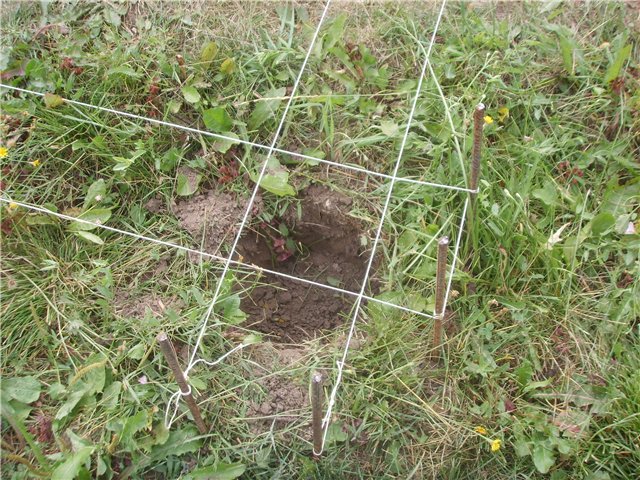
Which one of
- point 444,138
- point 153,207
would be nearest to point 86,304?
point 153,207

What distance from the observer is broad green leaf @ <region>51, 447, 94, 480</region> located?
1789mm

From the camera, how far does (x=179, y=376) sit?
64.6 inches

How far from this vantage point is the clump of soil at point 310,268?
7.22 feet

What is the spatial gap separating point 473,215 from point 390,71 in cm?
70

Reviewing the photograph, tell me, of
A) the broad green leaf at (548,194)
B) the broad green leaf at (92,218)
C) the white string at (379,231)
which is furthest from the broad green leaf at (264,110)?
the broad green leaf at (548,194)

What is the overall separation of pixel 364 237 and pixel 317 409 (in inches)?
29.1

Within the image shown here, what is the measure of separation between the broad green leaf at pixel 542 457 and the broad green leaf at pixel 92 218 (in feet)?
4.80

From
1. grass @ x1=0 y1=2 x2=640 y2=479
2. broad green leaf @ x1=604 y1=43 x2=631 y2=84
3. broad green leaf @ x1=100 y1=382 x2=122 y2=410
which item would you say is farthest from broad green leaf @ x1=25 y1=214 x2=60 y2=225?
broad green leaf @ x1=604 y1=43 x2=631 y2=84

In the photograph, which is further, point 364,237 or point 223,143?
point 223,143

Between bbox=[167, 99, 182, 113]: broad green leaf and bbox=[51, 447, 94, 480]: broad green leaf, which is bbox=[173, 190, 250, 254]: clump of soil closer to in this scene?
bbox=[167, 99, 182, 113]: broad green leaf

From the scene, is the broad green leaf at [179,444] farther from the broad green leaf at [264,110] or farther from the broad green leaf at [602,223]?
the broad green leaf at [602,223]

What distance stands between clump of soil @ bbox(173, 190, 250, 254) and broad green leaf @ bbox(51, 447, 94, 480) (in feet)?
2.28

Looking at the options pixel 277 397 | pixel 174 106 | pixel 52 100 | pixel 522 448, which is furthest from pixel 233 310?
pixel 52 100

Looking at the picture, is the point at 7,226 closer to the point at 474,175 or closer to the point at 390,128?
the point at 390,128
